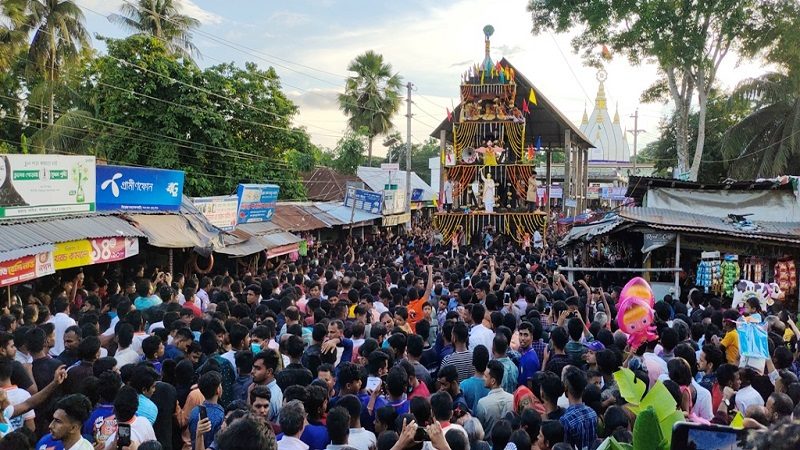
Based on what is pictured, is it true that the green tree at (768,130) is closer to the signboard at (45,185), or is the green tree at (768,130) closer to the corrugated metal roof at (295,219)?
the corrugated metal roof at (295,219)

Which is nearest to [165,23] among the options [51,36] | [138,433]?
[51,36]

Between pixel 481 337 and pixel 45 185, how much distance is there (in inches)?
Result: 316

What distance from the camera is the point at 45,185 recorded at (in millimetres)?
10891

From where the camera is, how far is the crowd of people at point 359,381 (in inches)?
156

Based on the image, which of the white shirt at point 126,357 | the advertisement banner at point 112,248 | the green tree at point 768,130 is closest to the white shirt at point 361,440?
the white shirt at point 126,357

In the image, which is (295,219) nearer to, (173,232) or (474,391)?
(173,232)

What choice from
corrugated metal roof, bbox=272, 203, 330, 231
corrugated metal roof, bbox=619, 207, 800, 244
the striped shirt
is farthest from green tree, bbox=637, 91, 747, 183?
the striped shirt

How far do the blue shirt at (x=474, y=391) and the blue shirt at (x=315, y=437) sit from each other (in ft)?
4.72

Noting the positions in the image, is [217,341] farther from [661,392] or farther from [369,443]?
[661,392]

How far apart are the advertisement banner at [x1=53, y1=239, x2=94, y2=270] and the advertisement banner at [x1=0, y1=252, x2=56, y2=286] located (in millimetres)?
270

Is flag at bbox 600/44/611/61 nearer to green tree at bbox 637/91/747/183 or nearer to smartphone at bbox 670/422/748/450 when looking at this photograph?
green tree at bbox 637/91/747/183

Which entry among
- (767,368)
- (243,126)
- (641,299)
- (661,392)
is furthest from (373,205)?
(661,392)

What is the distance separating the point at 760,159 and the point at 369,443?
25.3 m

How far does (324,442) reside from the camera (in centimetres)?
409
